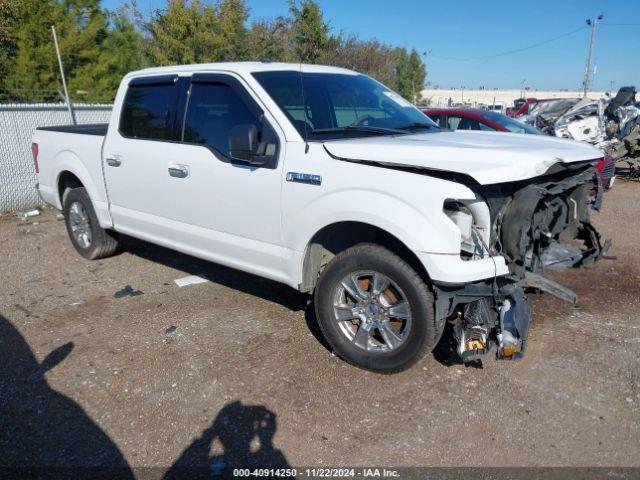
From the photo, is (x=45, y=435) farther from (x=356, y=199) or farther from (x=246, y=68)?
(x=246, y=68)

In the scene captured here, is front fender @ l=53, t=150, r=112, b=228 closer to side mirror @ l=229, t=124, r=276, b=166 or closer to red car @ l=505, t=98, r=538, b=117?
side mirror @ l=229, t=124, r=276, b=166

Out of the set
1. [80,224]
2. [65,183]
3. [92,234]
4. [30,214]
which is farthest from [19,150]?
[92,234]

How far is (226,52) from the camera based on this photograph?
2238 cm

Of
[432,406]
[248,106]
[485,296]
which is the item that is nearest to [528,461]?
[432,406]

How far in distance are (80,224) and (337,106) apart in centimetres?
364

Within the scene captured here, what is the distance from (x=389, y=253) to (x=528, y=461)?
4.70 ft

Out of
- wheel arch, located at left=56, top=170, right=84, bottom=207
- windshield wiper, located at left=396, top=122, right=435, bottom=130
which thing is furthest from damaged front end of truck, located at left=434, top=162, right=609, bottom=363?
wheel arch, located at left=56, top=170, right=84, bottom=207

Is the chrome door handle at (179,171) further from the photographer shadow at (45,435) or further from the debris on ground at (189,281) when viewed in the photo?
the photographer shadow at (45,435)

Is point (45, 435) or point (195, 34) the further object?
point (195, 34)

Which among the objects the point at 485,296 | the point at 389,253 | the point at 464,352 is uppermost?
the point at 389,253

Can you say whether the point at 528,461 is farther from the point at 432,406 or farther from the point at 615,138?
the point at 615,138

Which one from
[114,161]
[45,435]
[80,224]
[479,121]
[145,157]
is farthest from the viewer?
[479,121]

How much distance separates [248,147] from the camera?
3.81 meters

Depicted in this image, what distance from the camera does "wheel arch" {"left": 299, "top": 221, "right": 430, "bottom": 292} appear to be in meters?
3.66
